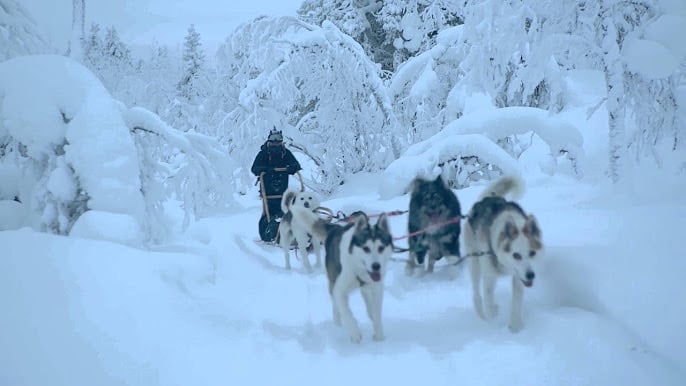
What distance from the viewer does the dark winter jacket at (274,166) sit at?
8.71 m

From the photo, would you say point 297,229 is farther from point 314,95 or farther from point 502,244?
point 314,95

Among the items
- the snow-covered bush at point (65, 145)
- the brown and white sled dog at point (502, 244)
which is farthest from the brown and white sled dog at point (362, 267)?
the snow-covered bush at point (65, 145)

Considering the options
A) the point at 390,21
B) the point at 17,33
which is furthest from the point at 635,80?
the point at 390,21

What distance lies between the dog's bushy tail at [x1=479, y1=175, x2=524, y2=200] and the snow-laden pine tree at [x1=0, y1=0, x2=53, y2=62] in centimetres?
792

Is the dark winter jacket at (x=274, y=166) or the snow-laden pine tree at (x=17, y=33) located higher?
the snow-laden pine tree at (x=17, y=33)

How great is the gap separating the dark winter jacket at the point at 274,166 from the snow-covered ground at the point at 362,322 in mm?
3604

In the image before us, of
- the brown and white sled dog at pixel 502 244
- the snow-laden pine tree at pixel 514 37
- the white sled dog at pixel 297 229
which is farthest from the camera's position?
the white sled dog at pixel 297 229

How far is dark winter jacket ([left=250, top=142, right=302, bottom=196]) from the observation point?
28.6 ft

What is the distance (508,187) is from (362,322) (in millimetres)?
1932

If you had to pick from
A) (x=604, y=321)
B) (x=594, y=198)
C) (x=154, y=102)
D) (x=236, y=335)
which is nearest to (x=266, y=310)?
(x=236, y=335)

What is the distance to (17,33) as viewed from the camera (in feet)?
27.3

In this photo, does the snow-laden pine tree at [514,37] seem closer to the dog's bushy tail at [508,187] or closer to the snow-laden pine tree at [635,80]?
the snow-laden pine tree at [635,80]

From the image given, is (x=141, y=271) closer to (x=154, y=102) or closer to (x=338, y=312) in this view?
(x=338, y=312)

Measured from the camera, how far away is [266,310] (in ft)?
16.7
